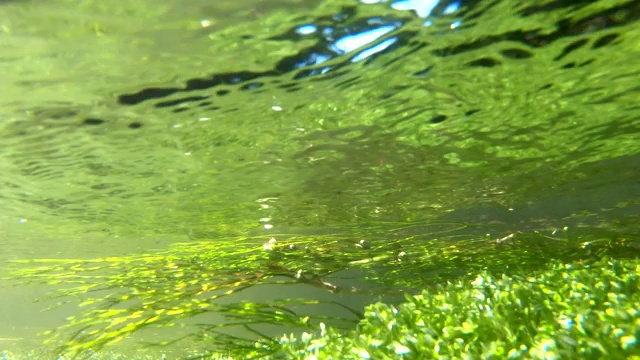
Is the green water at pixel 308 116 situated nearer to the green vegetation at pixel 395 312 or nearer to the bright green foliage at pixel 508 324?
the green vegetation at pixel 395 312

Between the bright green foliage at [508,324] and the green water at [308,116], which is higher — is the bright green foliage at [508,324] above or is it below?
below

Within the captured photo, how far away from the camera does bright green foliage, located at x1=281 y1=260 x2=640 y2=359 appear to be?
3.00 meters

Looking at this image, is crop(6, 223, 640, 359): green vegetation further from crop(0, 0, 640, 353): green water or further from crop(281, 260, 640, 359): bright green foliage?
crop(0, 0, 640, 353): green water

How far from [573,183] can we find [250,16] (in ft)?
47.1

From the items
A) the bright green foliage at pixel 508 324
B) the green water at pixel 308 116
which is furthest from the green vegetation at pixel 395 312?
the green water at pixel 308 116

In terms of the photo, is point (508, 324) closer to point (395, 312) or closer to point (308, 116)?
point (395, 312)

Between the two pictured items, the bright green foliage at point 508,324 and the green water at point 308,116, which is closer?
the bright green foliage at point 508,324

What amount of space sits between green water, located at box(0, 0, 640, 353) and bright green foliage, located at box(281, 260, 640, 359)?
2452 millimetres

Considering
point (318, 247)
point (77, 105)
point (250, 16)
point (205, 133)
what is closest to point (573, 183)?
point (318, 247)

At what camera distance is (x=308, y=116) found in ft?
26.6

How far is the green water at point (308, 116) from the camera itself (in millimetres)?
5457

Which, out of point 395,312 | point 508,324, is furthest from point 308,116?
point 508,324

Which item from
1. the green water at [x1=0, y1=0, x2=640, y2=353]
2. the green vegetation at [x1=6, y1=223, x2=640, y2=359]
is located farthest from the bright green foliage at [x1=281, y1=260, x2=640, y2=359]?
the green water at [x1=0, y1=0, x2=640, y2=353]

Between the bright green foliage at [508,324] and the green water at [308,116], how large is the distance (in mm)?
2452
